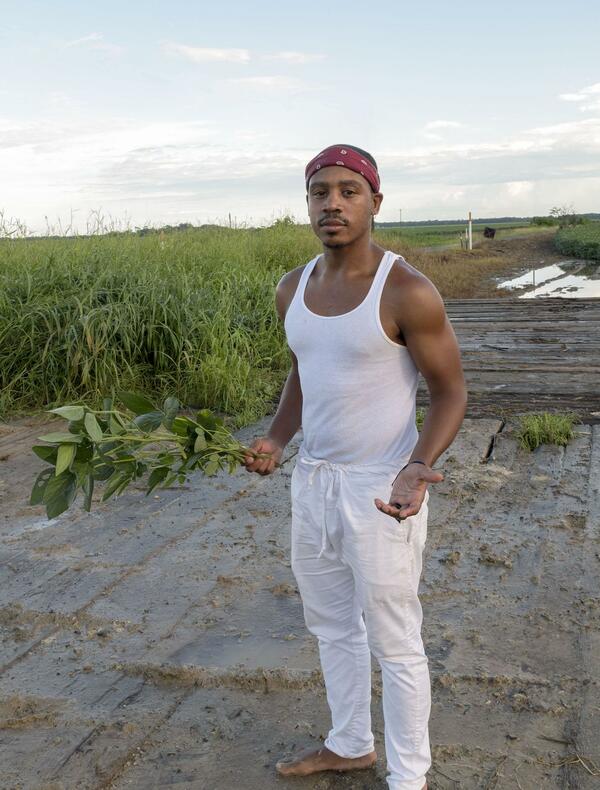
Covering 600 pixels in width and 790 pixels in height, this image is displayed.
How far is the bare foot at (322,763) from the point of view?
2.37m

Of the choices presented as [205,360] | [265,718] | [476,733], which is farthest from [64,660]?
[205,360]

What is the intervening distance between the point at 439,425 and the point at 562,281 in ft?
62.4

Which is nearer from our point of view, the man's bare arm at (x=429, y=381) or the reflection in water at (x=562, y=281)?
the man's bare arm at (x=429, y=381)

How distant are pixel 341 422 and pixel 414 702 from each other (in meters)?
0.69

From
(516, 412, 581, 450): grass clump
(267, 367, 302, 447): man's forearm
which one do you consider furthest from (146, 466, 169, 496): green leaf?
(516, 412, 581, 450): grass clump

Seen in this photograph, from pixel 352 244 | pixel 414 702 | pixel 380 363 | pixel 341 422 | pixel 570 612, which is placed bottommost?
pixel 570 612

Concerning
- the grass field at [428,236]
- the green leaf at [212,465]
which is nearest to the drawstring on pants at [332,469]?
the green leaf at [212,465]

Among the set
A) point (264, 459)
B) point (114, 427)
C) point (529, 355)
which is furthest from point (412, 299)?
point (529, 355)

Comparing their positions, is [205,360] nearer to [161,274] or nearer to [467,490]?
[161,274]

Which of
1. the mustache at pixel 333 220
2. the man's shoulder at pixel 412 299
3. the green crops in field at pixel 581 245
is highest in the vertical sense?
the mustache at pixel 333 220

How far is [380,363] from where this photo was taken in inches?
82.5

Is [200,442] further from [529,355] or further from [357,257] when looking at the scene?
[529,355]

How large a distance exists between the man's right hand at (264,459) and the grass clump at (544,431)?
3540 mm

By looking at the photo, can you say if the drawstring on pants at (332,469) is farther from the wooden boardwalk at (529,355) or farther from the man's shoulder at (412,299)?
the wooden boardwalk at (529,355)
